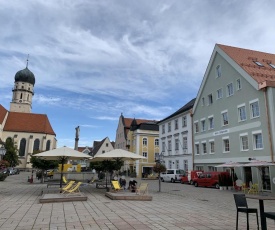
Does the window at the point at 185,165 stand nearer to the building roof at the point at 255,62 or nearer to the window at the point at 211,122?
the window at the point at 211,122

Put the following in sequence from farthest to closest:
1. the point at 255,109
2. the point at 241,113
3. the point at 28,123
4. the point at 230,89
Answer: the point at 28,123
the point at 230,89
the point at 241,113
the point at 255,109

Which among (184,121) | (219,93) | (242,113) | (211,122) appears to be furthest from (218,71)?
(184,121)

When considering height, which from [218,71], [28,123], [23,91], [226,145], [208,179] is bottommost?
[208,179]

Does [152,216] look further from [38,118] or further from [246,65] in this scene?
[38,118]

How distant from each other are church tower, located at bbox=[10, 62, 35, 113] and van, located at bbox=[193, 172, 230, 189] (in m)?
87.8

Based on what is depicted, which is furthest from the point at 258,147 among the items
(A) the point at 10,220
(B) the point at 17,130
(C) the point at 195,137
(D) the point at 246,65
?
(B) the point at 17,130

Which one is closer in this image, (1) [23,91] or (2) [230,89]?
(2) [230,89]

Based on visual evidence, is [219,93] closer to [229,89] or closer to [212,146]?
[229,89]

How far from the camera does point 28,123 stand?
3445 inches

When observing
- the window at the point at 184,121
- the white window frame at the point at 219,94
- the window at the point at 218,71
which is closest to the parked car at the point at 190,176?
the window at the point at 184,121

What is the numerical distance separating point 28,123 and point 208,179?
240ft

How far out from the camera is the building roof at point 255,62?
2662 centimetres

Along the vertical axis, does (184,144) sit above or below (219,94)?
below

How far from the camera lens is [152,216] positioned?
Result: 10156mm
